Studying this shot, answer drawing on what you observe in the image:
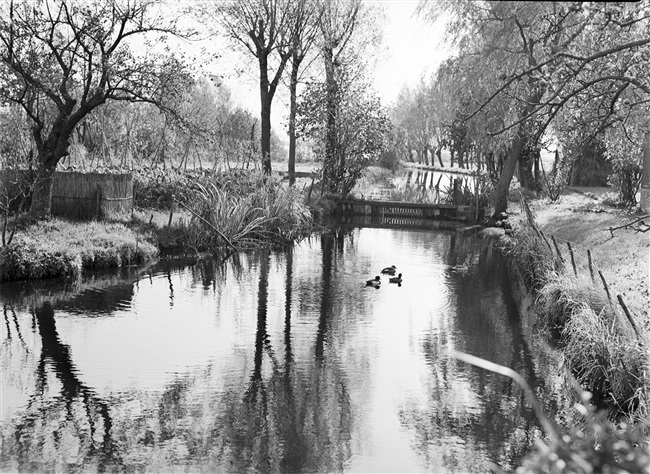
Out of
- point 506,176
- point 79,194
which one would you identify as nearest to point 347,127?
point 506,176

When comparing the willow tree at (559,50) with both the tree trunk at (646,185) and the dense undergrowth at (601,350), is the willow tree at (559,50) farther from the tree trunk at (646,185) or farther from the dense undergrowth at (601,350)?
the tree trunk at (646,185)

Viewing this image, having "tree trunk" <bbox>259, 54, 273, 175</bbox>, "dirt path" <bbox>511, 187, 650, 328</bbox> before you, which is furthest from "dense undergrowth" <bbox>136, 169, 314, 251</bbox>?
"dirt path" <bbox>511, 187, 650, 328</bbox>

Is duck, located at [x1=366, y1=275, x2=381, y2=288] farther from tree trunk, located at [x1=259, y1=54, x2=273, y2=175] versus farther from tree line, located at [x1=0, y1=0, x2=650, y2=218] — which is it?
tree trunk, located at [x1=259, y1=54, x2=273, y2=175]

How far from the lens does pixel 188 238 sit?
64.2 feet

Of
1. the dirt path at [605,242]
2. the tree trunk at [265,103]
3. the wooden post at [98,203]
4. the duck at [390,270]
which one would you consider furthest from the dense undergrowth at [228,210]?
the dirt path at [605,242]

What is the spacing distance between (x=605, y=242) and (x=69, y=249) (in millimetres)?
10446

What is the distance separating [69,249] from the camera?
A: 15742 mm

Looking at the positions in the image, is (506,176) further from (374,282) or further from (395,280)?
(374,282)

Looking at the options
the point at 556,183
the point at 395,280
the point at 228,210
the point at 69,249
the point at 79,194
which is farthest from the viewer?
the point at 556,183

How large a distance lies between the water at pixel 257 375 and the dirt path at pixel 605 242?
1.56 meters

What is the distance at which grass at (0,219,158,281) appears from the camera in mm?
14750

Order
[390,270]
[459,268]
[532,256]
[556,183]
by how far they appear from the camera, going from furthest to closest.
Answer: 1. [556,183]
2. [459,268]
3. [390,270]
4. [532,256]

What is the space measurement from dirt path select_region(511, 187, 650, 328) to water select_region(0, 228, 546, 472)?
5.13 ft

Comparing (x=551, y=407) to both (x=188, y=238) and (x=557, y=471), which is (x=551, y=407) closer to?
(x=557, y=471)
